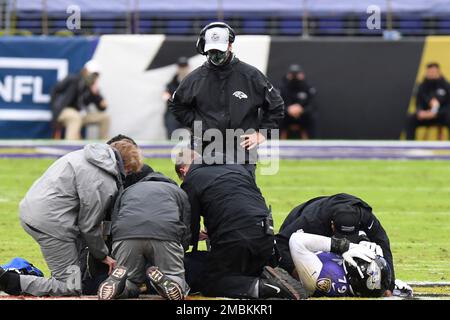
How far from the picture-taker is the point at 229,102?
984cm

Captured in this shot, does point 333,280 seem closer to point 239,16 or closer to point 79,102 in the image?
point 79,102

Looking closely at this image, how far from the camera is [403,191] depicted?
1539 centimetres

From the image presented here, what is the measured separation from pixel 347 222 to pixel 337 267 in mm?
349

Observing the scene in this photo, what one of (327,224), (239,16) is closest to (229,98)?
(327,224)

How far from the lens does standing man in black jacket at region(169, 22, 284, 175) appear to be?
32.2ft

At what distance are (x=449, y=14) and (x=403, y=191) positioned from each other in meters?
8.93

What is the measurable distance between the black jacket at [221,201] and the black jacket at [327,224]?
1.62 feet

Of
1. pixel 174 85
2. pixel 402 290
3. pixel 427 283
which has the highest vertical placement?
pixel 174 85

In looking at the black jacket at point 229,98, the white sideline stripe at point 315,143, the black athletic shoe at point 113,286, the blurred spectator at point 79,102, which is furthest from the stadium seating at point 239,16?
the black athletic shoe at point 113,286

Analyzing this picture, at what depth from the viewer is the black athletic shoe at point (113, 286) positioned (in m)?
7.91

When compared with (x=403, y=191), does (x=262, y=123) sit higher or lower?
higher
